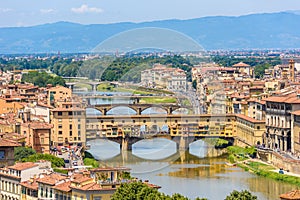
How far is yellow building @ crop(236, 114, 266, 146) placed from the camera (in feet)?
74.0

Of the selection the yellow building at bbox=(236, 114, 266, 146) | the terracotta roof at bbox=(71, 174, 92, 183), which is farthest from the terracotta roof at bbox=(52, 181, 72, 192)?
the yellow building at bbox=(236, 114, 266, 146)

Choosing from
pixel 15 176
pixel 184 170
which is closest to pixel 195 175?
pixel 184 170

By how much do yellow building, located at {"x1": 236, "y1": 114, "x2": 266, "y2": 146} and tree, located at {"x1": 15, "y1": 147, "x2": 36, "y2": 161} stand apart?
7.21 metres

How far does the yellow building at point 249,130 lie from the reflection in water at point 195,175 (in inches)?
94.4

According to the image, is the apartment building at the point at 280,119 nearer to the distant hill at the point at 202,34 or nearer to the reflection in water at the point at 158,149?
the reflection in water at the point at 158,149

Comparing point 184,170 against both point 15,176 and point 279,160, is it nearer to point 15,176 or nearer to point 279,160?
point 279,160

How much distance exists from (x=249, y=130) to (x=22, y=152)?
791cm

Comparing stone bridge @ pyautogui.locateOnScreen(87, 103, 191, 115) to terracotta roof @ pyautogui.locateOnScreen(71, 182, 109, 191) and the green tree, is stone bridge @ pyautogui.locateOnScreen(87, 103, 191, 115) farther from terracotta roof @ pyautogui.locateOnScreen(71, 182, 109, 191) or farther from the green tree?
terracotta roof @ pyautogui.locateOnScreen(71, 182, 109, 191)

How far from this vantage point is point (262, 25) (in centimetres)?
17600

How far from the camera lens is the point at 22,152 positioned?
1630 cm

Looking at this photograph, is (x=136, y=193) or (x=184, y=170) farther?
(x=184, y=170)

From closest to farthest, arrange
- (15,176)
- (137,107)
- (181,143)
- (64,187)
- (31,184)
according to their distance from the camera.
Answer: (64,187)
(31,184)
(15,176)
(181,143)
(137,107)

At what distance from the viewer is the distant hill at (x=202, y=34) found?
11488 centimetres

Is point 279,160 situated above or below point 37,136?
below
